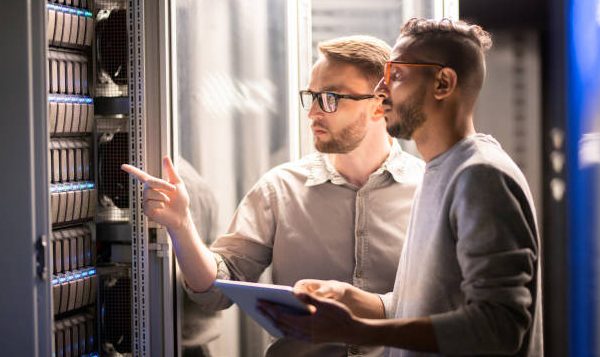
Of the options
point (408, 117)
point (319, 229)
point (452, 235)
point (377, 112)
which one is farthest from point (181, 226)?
point (452, 235)

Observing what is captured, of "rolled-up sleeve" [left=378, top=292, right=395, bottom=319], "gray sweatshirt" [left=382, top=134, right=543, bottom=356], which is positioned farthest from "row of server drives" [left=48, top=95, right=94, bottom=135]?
"gray sweatshirt" [left=382, top=134, right=543, bottom=356]

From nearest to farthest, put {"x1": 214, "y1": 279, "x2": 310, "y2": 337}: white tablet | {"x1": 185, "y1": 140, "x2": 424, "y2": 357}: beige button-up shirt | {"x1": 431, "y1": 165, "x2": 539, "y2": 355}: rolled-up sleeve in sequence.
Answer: {"x1": 431, "y1": 165, "x2": 539, "y2": 355}: rolled-up sleeve, {"x1": 214, "y1": 279, "x2": 310, "y2": 337}: white tablet, {"x1": 185, "y1": 140, "x2": 424, "y2": 357}: beige button-up shirt

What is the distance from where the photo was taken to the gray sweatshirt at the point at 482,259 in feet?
7.64

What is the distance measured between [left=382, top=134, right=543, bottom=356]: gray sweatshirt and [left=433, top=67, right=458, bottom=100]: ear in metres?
0.16

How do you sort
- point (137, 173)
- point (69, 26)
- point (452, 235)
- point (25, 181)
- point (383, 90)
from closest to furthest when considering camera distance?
point (452, 235), point (383, 90), point (25, 181), point (137, 173), point (69, 26)

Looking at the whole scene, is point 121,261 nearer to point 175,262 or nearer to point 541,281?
point 175,262

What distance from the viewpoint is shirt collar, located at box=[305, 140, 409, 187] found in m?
3.22

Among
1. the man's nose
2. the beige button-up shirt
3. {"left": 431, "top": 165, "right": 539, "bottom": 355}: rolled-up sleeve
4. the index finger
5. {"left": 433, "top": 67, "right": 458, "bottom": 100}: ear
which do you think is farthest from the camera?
the beige button-up shirt

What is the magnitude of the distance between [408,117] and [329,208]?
71cm

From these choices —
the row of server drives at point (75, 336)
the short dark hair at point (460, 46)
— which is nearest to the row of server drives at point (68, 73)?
the row of server drives at point (75, 336)

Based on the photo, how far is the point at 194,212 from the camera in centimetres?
351

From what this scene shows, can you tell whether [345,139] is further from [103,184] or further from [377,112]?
[103,184]

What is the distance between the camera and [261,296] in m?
2.55

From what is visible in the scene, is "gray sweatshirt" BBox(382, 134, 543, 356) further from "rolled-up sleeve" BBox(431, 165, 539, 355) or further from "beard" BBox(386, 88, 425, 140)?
"beard" BBox(386, 88, 425, 140)
